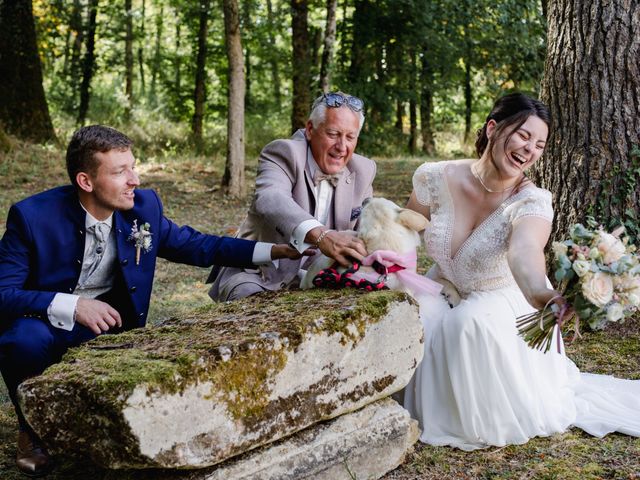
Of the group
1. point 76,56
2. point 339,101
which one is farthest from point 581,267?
point 76,56

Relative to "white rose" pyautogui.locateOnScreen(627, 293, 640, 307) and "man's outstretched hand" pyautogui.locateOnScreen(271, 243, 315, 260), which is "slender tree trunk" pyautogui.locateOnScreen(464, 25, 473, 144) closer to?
"man's outstretched hand" pyautogui.locateOnScreen(271, 243, 315, 260)

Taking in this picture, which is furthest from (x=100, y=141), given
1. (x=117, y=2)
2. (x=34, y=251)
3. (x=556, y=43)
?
(x=117, y=2)

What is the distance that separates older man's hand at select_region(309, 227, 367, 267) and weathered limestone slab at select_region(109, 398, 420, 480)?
2.38 feet

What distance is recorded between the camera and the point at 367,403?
3236 mm

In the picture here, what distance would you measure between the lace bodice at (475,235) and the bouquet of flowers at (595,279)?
26.6 inches

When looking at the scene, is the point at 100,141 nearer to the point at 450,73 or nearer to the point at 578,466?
the point at 578,466

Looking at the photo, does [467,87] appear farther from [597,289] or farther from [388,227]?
[597,289]

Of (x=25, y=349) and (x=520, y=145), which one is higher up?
(x=520, y=145)

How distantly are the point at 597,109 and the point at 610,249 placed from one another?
7.88 ft

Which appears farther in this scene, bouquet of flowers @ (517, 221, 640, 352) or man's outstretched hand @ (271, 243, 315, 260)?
man's outstretched hand @ (271, 243, 315, 260)

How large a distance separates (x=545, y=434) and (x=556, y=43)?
3043 mm

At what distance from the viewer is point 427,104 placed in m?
19.9

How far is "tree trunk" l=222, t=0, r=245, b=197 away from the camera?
409 inches

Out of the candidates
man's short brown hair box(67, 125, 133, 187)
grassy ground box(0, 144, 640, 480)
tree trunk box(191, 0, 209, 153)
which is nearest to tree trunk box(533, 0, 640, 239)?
grassy ground box(0, 144, 640, 480)
